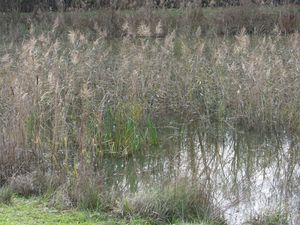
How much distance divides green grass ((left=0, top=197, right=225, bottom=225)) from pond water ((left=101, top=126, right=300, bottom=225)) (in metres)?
0.78

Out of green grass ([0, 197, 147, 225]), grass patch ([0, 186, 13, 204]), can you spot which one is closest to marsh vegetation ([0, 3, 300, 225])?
grass patch ([0, 186, 13, 204])

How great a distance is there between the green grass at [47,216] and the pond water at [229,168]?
2.55 feet

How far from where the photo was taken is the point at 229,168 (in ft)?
22.5

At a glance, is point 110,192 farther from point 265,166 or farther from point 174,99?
point 174,99

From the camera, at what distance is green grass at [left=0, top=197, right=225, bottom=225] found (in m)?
5.01

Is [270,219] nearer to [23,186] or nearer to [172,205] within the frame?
[172,205]

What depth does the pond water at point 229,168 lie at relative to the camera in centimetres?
571

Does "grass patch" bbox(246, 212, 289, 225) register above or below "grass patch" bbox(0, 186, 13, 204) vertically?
below

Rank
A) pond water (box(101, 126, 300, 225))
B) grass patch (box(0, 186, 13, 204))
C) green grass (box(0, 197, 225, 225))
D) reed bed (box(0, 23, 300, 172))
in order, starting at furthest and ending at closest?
reed bed (box(0, 23, 300, 172))
pond water (box(101, 126, 300, 225))
grass patch (box(0, 186, 13, 204))
green grass (box(0, 197, 225, 225))

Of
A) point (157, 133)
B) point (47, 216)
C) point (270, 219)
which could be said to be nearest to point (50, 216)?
point (47, 216)

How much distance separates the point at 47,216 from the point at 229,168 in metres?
2.43

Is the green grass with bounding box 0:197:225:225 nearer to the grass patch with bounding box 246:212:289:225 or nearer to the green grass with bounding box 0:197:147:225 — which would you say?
the green grass with bounding box 0:197:147:225

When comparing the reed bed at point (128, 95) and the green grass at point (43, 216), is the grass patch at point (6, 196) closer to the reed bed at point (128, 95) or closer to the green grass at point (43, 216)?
the green grass at point (43, 216)

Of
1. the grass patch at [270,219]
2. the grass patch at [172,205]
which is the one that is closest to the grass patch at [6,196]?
the grass patch at [172,205]
